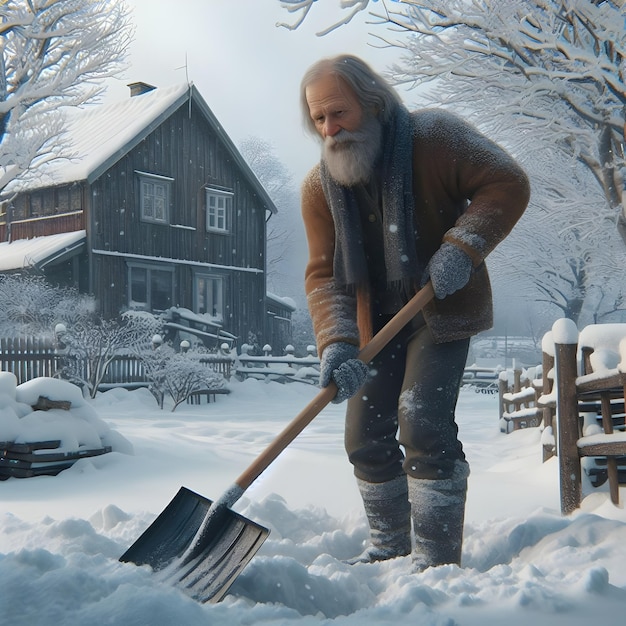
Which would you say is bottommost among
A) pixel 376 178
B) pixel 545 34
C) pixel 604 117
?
pixel 376 178

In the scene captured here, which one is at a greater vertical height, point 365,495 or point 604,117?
point 604,117

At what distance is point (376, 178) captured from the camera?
9.04ft

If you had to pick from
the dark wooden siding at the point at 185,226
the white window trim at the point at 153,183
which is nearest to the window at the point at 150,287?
the dark wooden siding at the point at 185,226

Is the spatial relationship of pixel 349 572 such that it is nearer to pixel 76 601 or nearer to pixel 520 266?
pixel 76 601

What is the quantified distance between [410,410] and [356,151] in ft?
3.15

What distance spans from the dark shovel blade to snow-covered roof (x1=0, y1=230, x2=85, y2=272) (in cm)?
1330

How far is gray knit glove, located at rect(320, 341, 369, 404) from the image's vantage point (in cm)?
251

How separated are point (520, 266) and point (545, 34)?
39.1 ft

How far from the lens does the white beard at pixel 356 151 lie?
266 centimetres

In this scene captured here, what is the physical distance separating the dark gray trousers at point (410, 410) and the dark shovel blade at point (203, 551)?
0.62 meters

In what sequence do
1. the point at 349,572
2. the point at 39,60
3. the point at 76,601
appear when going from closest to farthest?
1. the point at 76,601
2. the point at 349,572
3. the point at 39,60

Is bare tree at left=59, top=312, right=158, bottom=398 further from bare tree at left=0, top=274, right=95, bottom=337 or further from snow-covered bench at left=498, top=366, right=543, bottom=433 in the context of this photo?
snow-covered bench at left=498, top=366, right=543, bottom=433

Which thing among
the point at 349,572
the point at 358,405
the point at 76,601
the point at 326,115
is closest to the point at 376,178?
the point at 326,115

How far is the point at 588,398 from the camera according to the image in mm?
4137
